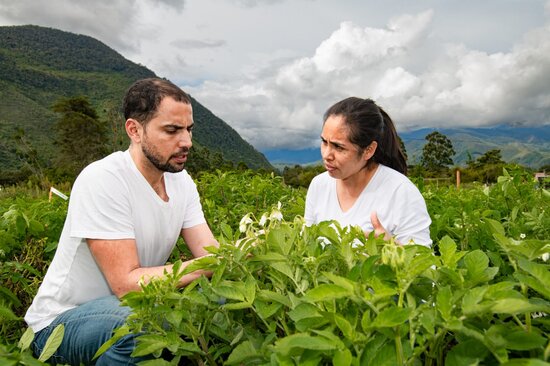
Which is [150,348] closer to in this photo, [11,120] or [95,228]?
[95,228]

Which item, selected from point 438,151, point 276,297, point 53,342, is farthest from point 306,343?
point 438,151

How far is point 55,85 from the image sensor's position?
9362 cm

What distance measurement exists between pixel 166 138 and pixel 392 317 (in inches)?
69.8

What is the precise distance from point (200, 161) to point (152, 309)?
5870cm

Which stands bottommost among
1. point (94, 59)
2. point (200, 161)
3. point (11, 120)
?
point (200, 161)

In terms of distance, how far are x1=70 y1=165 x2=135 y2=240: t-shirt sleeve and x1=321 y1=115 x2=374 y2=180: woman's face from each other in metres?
1.15

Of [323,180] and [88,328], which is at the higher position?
[323,180]

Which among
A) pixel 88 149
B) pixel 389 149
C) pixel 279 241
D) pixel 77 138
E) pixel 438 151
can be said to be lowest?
pixel 438 151

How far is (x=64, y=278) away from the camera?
88.7 inches

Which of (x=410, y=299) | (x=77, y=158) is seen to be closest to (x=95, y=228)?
(x=410, y=299)

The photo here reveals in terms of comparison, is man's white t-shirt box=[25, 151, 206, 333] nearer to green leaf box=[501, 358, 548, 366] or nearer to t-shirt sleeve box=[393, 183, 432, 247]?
t-shirt sleeve box=[393, 183, 432, 247]

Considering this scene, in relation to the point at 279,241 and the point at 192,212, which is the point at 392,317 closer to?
the point at 279,241

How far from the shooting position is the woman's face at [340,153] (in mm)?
2844

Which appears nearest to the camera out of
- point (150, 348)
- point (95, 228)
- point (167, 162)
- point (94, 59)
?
point (150, 348)
